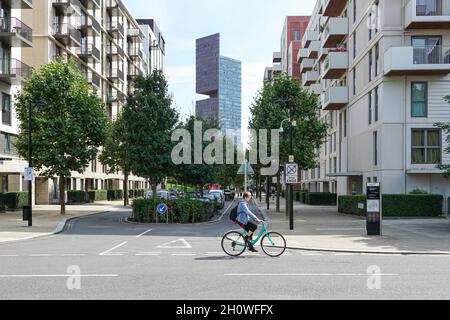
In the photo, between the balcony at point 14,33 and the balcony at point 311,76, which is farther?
the balcony at point 311,76

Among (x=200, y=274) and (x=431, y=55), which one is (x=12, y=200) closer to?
(x=431, y=55)

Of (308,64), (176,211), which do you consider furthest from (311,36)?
(176,211)

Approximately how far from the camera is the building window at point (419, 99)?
99.3 ft

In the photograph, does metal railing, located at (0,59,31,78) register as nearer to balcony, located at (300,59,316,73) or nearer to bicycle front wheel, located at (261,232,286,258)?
bicycle front wheel, located at (261,232,286,258)

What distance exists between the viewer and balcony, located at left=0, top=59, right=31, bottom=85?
118ft

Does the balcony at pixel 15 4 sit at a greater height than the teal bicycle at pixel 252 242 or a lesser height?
greater

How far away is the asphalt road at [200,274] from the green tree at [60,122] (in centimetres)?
1530

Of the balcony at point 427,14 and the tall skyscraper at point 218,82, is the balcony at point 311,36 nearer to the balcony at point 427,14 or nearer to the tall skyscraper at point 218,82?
the balcony at point 427,14

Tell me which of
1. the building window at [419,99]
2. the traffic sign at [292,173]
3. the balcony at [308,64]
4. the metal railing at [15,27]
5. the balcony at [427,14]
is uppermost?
the balcony at [308,64]

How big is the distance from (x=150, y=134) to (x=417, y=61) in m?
15.3

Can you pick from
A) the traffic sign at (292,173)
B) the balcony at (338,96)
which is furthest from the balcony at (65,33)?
the traffic sign at (292,173)

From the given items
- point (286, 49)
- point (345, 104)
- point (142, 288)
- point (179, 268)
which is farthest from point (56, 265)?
point (286, 49)
